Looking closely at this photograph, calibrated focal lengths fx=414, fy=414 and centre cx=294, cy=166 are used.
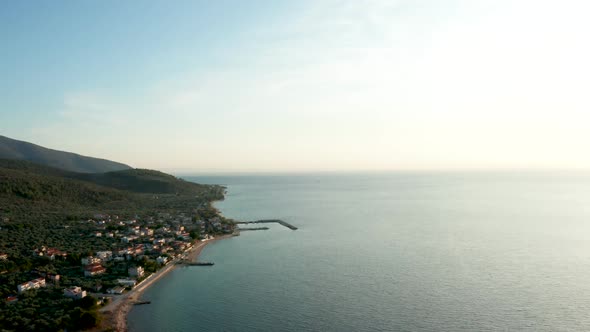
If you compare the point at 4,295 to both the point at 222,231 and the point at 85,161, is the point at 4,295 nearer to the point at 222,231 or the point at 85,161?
the point at 222,231

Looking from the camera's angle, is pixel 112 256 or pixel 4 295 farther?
pixel 112 256

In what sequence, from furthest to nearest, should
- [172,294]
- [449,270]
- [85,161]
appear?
1. [85,161]
2. [449,270]
3. [172,294]

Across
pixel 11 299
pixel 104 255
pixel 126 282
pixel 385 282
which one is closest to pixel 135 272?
pixel 126 282

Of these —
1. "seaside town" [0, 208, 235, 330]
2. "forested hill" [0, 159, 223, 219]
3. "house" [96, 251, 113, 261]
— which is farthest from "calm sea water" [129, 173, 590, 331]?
"forested hill" [0, 159, 223, 219]

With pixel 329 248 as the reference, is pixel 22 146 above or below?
above

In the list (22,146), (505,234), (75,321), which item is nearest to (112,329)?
(75,321)
